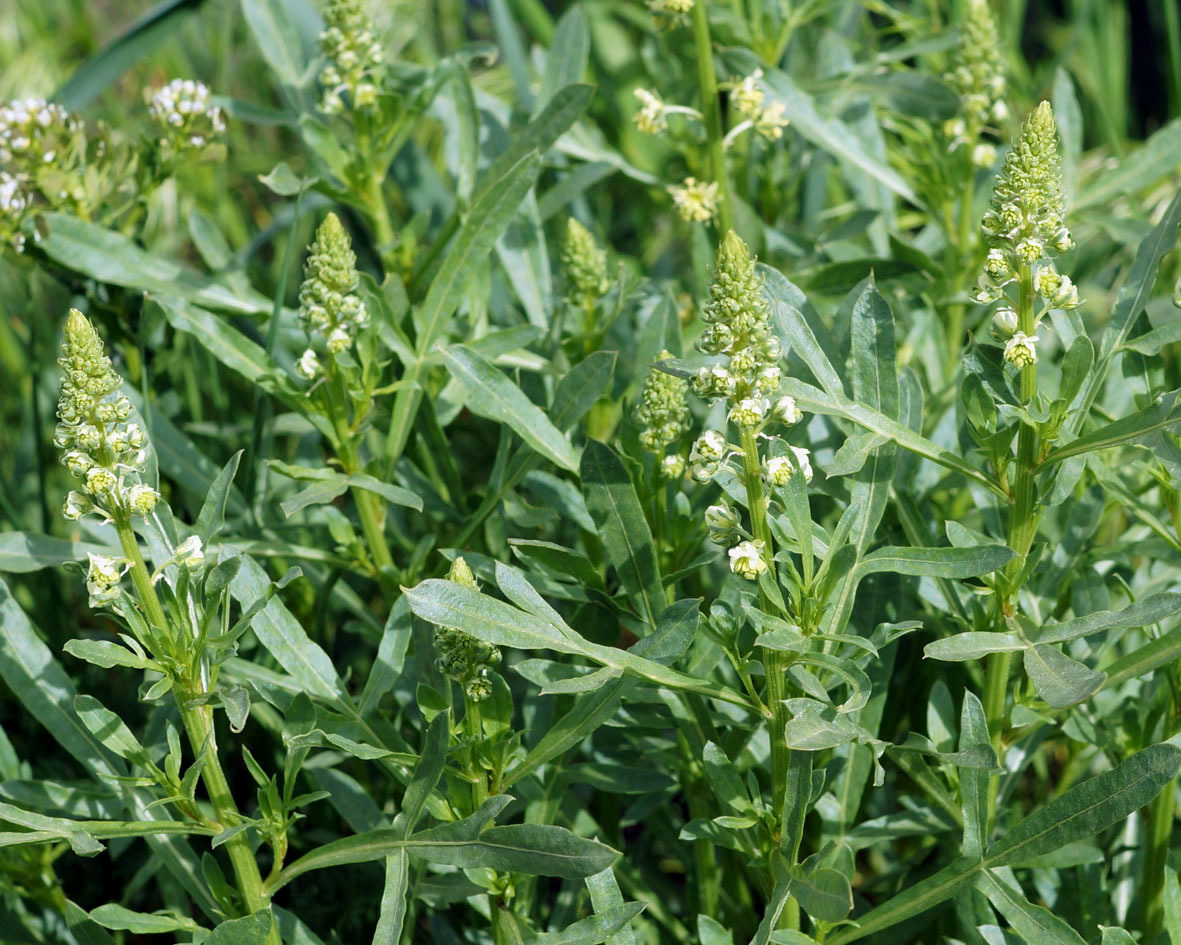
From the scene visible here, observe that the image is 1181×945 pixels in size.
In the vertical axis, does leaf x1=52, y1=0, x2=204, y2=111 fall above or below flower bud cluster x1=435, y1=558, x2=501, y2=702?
above

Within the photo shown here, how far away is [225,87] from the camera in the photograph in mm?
2975

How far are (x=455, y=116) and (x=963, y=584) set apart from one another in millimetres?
1197

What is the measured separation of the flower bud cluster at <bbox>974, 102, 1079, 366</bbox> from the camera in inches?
48.4

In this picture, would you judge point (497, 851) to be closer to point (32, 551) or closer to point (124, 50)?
point (32, 551)

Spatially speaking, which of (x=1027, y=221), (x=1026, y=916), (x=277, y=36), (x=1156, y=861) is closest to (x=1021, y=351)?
(x=1027, y=221)

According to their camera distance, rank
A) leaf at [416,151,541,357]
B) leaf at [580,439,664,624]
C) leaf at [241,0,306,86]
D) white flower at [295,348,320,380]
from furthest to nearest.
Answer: leaf at [241,0,306,86], leaf at [416,151,541,357], white flower at [295,348,320,380], leaf at [580,439,664,624]

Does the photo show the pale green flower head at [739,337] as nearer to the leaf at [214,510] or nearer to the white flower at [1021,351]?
the white flower at [1021,351]

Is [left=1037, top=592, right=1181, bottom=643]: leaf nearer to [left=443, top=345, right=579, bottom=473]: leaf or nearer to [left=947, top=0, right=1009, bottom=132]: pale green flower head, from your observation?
[left=443, top=345, right=579, bottom=473]: leaf

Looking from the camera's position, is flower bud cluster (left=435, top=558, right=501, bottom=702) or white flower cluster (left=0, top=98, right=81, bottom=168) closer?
flower bud cluster (left=435, top=558, right=501, bottom=702)

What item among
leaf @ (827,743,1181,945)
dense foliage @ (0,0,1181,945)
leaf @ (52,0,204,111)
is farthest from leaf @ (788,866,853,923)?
leaf @ (52,0,204,111)

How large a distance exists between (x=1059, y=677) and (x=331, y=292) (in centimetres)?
90

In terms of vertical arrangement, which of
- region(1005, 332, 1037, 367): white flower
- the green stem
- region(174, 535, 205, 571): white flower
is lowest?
the green stem

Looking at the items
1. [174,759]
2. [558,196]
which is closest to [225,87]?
[558,196]

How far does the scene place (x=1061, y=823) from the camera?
1273 mm
